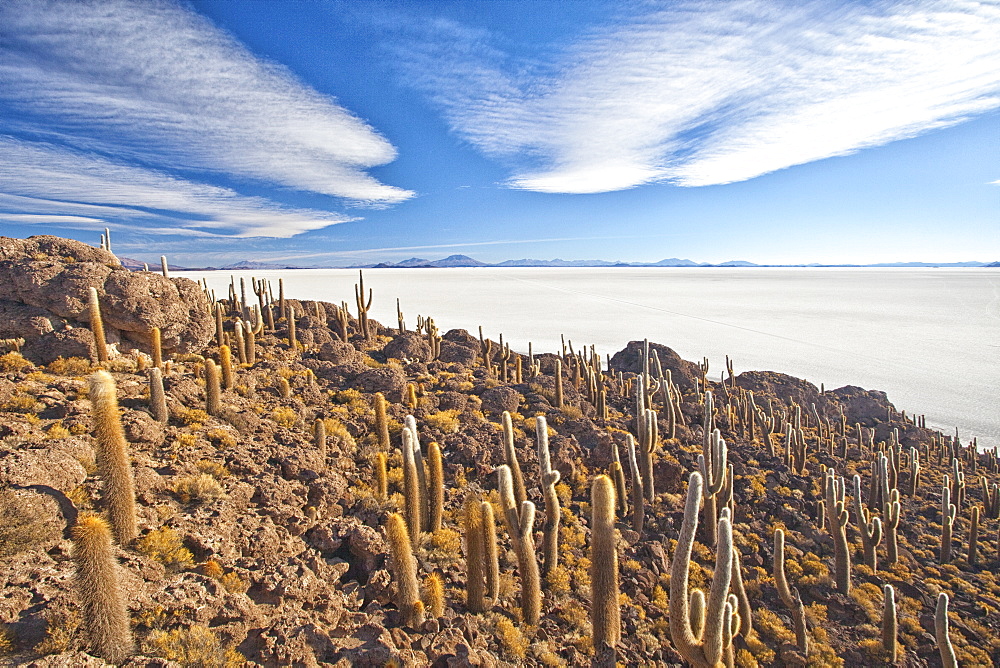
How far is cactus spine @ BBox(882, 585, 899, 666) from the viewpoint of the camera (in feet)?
23.6

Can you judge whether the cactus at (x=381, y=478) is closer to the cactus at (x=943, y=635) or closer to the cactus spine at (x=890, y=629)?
the cactus spine at (x=890, y=629)

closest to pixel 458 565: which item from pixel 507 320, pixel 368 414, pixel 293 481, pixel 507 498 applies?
pixel 507 498

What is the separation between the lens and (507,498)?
6.50 metres

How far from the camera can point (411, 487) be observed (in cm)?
724

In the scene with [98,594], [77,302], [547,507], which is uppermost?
[77,302]

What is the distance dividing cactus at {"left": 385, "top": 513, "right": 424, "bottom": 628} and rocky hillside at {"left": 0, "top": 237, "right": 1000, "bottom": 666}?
0.03 metres

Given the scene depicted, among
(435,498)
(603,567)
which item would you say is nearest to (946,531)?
(603,567)

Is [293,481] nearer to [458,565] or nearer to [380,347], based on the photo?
[458,565]

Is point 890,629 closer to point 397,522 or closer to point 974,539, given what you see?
point 974,539

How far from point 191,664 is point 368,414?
669cm

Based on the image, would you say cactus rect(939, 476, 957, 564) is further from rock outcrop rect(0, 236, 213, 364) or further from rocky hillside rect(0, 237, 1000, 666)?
rock outcrop rect(0, 236, 213, 364)

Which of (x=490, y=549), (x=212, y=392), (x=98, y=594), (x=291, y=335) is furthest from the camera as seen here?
(x=291, y=335)

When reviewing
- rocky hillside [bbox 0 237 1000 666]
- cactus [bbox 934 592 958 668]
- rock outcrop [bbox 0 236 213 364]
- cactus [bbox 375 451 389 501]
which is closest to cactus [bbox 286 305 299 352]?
rocky hillside [bbox 0 237 1000 666]

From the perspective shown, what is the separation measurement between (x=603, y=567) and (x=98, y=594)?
5278 millimetres
